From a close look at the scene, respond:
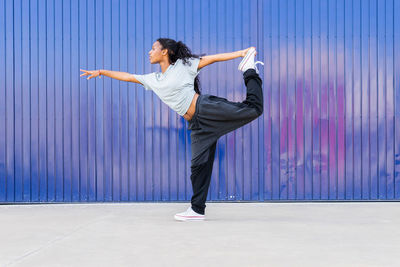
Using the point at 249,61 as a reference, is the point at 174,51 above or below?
above

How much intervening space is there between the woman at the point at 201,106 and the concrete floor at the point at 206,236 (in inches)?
13.8

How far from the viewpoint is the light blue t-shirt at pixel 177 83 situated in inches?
150

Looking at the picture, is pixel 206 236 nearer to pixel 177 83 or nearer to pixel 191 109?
pixel 191 109

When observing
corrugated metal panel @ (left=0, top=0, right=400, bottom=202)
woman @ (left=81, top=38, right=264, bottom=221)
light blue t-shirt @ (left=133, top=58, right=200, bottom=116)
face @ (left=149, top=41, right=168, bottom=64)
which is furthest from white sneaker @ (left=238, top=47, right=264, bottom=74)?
corrugated metal panel @ (left=0, top=0, right=400, bottom=202)

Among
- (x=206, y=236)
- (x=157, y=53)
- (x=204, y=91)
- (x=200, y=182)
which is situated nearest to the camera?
(x=206, y=236)

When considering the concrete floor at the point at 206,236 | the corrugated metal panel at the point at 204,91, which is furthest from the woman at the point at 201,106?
the corrugated metal panel at the point at 204,91

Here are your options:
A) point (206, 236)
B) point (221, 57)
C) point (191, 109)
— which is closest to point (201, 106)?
point (191, 109)

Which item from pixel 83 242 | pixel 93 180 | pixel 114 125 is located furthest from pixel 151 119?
pixel 83 242

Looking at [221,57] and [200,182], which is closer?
[221,57]

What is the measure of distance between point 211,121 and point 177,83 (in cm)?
41

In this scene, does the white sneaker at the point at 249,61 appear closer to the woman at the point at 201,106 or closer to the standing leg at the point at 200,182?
the woman at the point at 201,106

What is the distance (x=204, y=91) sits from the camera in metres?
4.94

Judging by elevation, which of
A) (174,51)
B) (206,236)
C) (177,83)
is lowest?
(206,236)

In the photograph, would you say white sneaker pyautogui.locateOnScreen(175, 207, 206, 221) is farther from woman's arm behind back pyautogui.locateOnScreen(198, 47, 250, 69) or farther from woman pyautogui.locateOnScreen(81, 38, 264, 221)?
woman's arm behind back pyautogui.locateOnScreen(198, 47, 250, 69)
